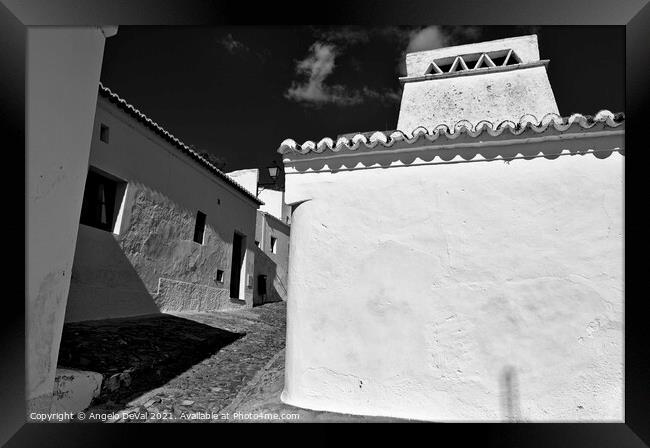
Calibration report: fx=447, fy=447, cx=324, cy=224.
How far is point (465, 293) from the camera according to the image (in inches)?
147

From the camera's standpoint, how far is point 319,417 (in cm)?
377

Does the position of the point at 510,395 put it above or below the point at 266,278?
below

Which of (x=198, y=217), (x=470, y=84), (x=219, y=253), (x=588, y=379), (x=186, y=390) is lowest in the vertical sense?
(x=186, y=390)

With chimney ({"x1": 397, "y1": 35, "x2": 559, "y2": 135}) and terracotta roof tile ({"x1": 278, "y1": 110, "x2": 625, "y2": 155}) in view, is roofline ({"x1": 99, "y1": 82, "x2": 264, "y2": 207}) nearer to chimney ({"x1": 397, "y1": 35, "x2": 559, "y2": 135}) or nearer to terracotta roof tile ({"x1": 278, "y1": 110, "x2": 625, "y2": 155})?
terracotta roof tile ({"x1": 278, "y1": 110, "x2": 625, "y2": 155})

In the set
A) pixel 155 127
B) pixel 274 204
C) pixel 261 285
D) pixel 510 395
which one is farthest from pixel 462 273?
pixel 274 204

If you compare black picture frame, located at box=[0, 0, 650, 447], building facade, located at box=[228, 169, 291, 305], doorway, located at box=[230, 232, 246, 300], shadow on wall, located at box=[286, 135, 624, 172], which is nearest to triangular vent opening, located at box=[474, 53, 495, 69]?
shadow on wall, located at box=[286, 135, 624, 172]

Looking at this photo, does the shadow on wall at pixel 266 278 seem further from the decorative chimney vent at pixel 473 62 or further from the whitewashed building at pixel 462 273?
the whitewashed building at pixel 462 273

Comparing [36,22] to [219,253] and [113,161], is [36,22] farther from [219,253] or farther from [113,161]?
[219,253]

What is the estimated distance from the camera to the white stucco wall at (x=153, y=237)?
713 centimetres

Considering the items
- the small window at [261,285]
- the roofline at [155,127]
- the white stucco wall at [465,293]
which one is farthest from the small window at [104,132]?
the small window at [261,285]

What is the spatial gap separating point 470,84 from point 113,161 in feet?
19.2

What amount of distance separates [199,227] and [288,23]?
7830mm

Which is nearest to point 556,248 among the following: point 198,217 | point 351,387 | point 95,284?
point 351,387

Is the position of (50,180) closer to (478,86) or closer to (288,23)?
(288,23)
